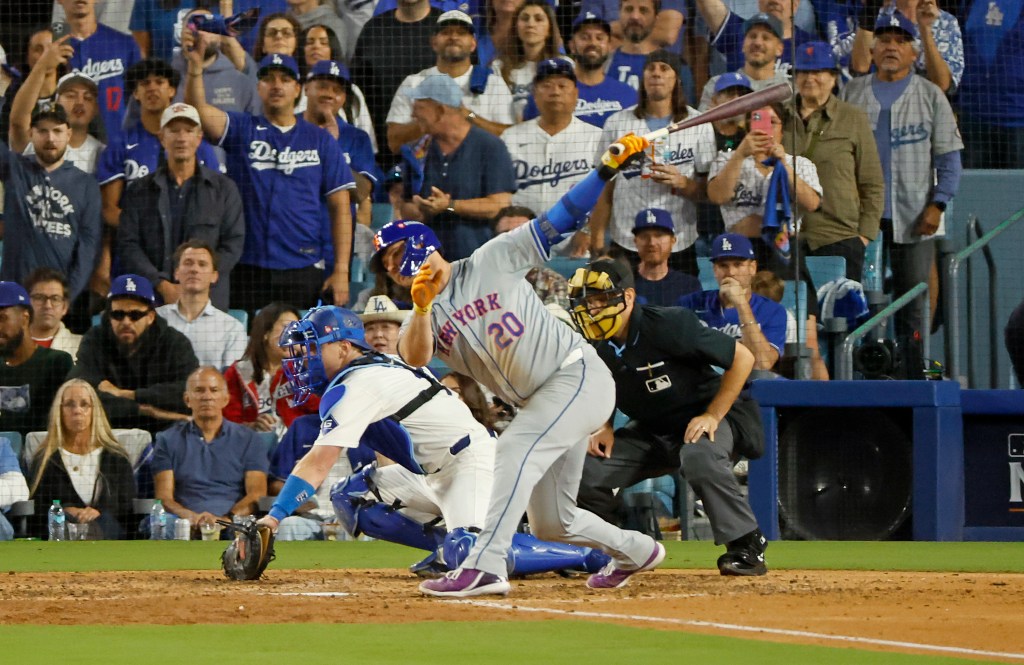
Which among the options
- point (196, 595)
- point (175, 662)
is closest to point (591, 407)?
point (196, 595)

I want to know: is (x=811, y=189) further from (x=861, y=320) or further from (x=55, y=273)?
(x=55, y=273)

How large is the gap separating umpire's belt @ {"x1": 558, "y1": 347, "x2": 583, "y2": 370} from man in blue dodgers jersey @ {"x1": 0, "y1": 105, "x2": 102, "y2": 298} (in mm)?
7593

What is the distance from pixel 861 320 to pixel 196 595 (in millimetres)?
6720

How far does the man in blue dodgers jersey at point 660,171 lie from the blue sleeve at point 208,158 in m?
3.25

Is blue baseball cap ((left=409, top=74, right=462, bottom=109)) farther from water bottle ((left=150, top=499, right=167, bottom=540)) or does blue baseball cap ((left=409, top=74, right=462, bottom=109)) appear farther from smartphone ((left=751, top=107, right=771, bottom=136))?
water bottle ((left=150, top=499, right=167, bottom=540))

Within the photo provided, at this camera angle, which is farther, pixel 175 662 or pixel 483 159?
pixel 483 159

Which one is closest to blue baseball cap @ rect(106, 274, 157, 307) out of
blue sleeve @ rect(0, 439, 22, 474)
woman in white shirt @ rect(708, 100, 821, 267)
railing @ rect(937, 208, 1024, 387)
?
blue sleeve @ rect(0, 439, 22, 474)

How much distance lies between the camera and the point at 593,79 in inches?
496

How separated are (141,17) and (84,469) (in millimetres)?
4636

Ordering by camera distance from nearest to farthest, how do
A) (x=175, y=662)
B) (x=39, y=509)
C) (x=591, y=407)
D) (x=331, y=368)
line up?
1. (x=175, y=662)
2. (x=591, y=407)
3. (x=331, y=368)
4. (x=39, y=509)

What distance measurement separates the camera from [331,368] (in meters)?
6.36

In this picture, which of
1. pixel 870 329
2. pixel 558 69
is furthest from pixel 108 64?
pixel 870 329

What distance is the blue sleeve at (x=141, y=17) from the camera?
44.0ft

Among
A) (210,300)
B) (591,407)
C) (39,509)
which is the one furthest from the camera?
(210,300)
